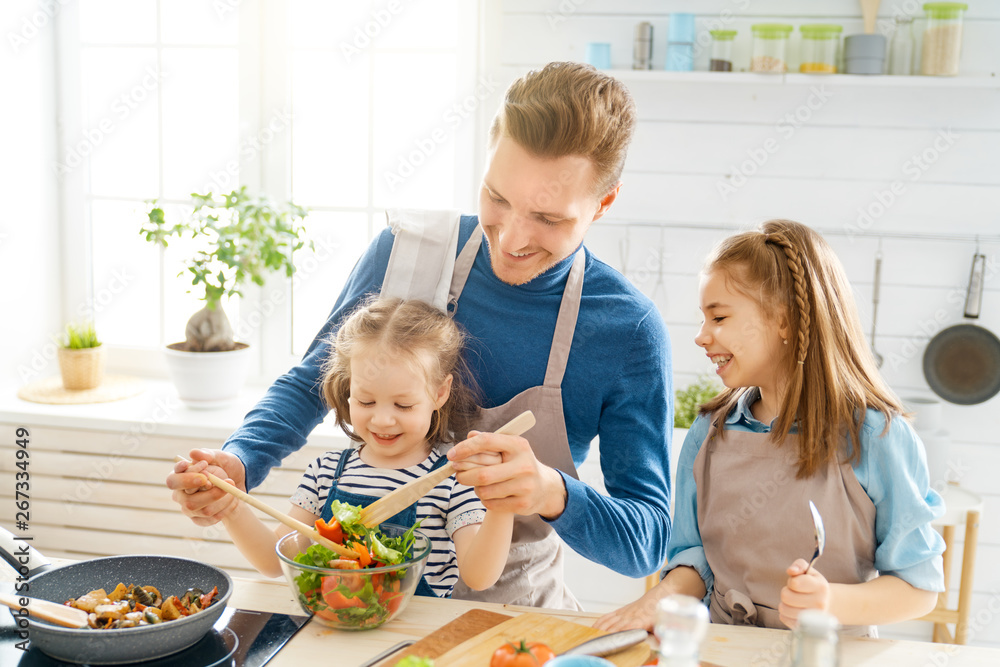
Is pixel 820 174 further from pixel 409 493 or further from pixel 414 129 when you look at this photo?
pixel 409 493

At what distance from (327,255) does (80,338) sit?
0.83m

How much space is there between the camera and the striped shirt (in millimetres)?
1249

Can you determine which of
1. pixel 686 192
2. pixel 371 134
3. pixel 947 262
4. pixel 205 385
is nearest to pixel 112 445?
pixel 205 385

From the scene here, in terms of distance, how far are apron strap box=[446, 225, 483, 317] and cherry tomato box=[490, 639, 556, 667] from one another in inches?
26.3

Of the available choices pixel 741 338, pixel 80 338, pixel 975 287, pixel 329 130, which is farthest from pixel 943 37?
pixel 80 338

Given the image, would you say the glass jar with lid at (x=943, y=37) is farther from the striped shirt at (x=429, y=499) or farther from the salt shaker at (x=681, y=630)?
the salt shaker at (x=681, y=630)

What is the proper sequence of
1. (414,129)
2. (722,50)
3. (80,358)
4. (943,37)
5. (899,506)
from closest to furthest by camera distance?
(899,506) < (943,37) < (722,50) < (80,358) < (414,129)

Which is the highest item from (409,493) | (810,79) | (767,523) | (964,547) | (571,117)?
(810,79)

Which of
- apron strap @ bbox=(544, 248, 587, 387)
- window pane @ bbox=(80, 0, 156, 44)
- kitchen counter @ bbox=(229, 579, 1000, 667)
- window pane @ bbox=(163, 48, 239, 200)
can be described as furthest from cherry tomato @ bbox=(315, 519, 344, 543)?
window pane @ bbox=(80, 0, 156, 44)

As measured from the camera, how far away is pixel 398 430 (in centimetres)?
127

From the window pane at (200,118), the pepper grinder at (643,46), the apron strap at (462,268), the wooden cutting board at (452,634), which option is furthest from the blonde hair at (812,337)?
the window pane at (200,118)

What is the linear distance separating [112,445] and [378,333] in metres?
1.60

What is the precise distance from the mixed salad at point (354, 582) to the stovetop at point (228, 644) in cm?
6

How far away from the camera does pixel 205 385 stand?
2.59m
